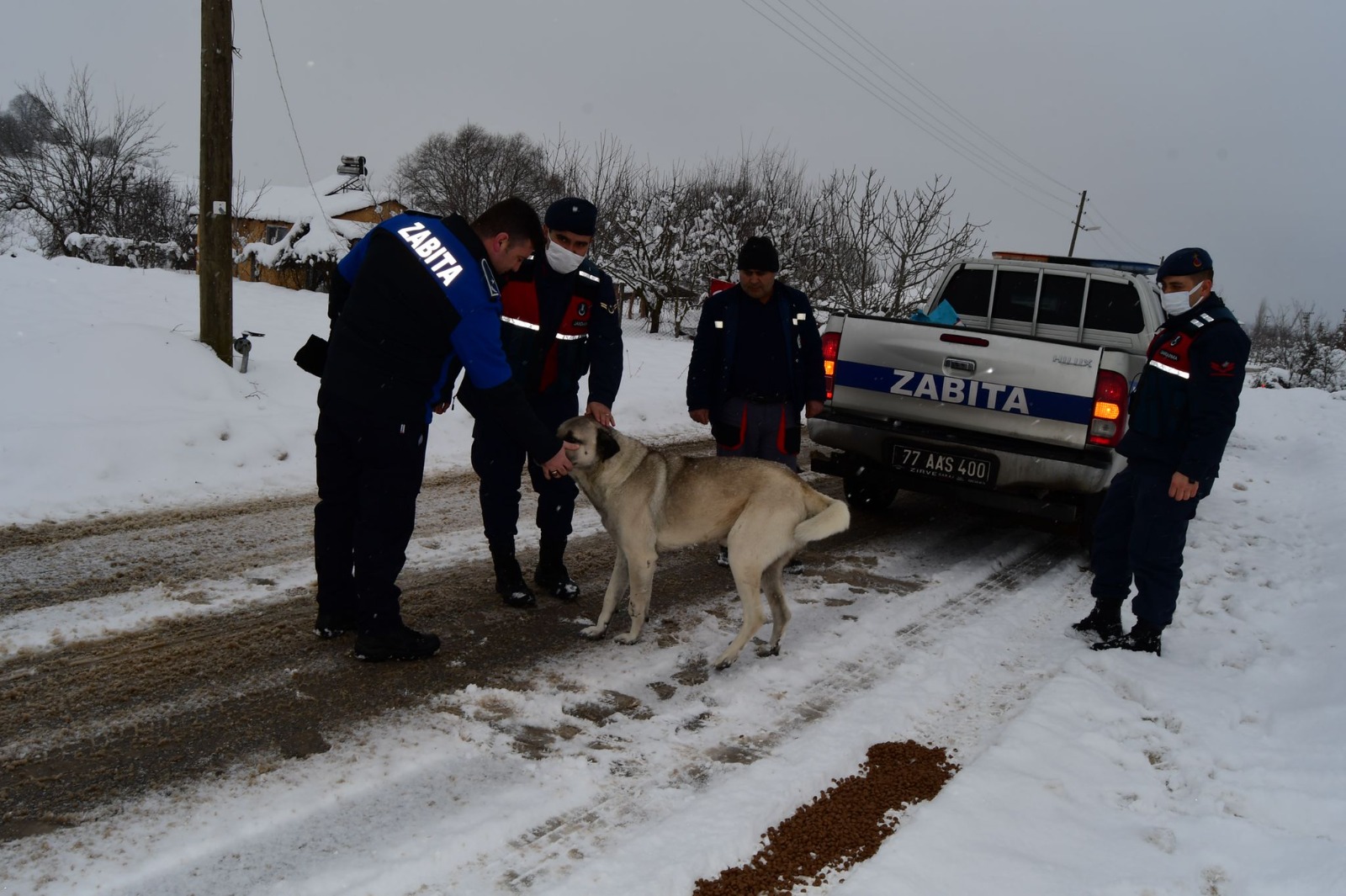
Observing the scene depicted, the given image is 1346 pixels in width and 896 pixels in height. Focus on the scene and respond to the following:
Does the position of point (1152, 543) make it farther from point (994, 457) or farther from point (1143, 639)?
point (994, 457)

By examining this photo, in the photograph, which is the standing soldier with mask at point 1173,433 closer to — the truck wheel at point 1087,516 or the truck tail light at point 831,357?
the truck wheel at point 1087,516

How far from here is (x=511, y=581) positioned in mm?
4543

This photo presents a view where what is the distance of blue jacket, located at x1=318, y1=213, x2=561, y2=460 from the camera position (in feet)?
11.2

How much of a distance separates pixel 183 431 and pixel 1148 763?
706 centimetres

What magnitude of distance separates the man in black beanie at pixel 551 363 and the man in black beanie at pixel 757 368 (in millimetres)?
853

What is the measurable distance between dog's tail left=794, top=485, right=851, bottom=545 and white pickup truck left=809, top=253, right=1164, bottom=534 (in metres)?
2.19

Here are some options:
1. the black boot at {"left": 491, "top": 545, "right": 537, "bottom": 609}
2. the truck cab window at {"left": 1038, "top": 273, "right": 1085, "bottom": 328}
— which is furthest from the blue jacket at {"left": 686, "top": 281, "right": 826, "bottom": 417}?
the truck cab window at {"left": 1038, "top": 273, "right": 1085, "bottom": 328}

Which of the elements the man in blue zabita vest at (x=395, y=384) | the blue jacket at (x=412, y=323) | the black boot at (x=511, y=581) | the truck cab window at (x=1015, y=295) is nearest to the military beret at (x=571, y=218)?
the man in blue zabita vest at (x=395, y=384)

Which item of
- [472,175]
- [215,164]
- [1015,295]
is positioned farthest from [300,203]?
[1015,295]

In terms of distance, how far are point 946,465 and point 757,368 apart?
1669 mm

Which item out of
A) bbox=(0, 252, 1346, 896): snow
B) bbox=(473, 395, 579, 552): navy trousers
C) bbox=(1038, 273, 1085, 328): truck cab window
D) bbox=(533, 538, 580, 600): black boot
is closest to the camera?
bbox=(0, 252, 1346, 896): snow

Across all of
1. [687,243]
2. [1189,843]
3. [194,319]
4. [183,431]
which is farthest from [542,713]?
[687,243]

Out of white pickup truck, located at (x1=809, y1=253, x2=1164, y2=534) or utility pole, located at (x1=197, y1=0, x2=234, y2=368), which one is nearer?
white pickup truck, located at (x1=809, y1=253, x2=1164, y2=534)

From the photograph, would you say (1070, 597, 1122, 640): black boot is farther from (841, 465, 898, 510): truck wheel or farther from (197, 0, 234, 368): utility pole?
(197, 0, 234, 368): utility pole
